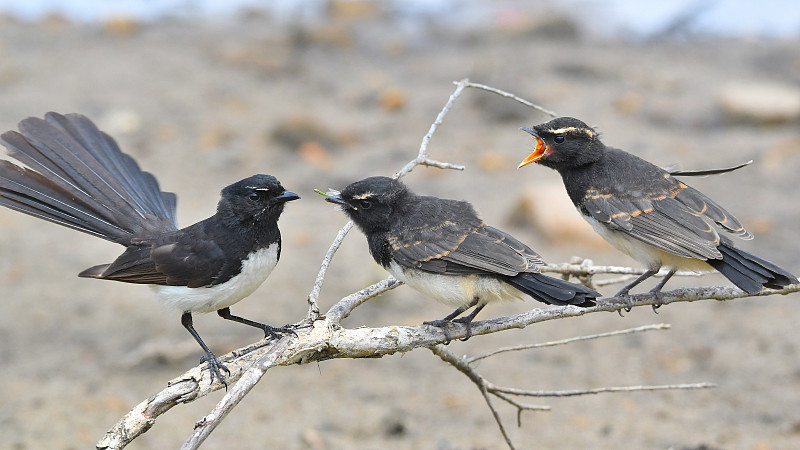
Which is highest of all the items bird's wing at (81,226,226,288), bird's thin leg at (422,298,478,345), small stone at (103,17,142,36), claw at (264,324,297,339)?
small stone at (103,17,142,36)

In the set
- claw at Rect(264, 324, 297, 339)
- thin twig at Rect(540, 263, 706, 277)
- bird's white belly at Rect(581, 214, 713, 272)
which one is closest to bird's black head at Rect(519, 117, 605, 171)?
bird's white belly at Rect(581, 214, 713, 272)

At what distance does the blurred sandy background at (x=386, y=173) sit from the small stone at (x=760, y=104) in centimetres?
3

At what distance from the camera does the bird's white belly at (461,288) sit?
4531 millimetres

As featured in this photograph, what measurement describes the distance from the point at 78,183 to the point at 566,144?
2.74 metres

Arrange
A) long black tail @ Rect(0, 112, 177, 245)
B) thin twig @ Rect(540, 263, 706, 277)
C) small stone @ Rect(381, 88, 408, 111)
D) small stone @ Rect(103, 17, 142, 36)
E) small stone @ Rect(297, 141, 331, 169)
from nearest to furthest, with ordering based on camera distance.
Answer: long black tail @ Rect(0, 112, 177, 245), thin twig @ Rect(540, 263, 706, 277), small stone @ Rect(297, 141, 331, 169), small stone @ Rect(381, 88, 408, 111), small stone @ Rect(103, 17, 142, 36)

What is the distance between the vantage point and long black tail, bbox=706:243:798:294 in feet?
14.4

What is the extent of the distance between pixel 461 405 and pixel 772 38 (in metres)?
11.4

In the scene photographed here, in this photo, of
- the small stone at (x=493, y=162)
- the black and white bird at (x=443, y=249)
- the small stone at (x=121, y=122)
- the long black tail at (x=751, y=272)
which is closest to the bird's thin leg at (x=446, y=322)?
the black and white bird at (x=443, y=249)

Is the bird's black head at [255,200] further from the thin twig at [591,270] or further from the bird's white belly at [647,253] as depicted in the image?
the bird's white belly at [647,253]

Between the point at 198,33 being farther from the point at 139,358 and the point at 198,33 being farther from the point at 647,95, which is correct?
the point at 139,358

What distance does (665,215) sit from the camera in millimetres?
5035

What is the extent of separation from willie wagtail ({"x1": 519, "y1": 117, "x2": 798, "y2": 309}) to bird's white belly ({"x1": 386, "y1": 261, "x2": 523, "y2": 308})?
79 centimetres

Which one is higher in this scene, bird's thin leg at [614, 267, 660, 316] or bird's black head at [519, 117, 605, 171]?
bird's black head at [519, 117, 605, 171]

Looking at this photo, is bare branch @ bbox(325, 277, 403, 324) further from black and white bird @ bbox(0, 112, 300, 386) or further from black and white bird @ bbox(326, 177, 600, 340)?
black and white bird @ bbox(0, 112, 300, 386)
